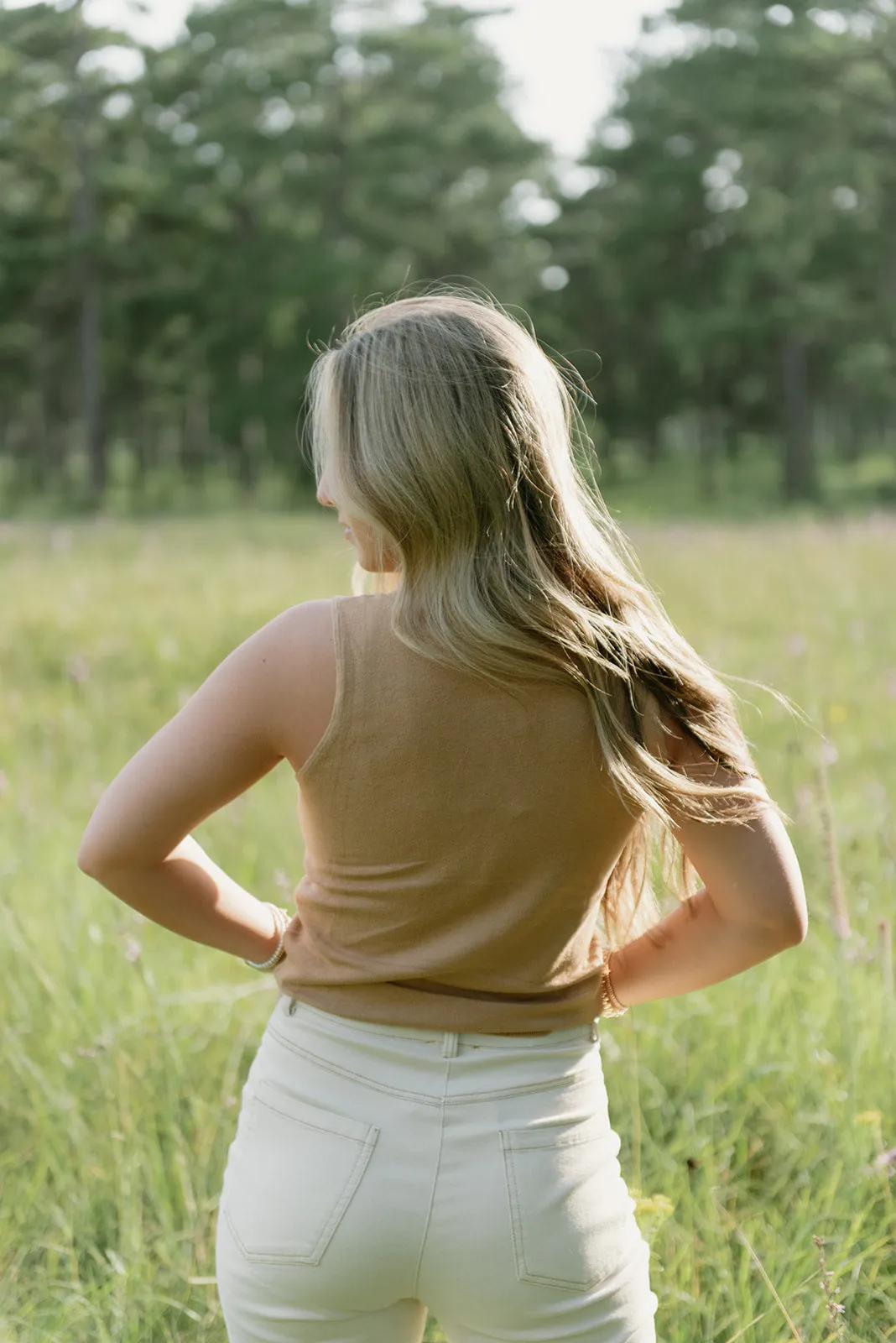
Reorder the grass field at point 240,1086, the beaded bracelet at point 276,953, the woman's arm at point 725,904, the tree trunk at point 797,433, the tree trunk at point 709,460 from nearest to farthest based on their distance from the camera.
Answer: the woman's arm at point 725,904 < the beaded bracelet at point 276,953 < the grass field at point 240,1086 < the tree trunk at point 797,433 < the tree trunk at point 709,460

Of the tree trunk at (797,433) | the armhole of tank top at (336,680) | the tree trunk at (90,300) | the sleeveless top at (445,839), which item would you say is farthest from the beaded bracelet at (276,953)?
the tree trunk at (797,433)

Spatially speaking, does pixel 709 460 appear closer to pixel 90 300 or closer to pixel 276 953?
pixel 90 300

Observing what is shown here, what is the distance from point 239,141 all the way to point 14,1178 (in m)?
30.1

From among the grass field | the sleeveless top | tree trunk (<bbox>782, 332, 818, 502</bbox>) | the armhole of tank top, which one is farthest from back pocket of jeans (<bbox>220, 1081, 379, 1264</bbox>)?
tree trunk (<bbox>782, 332, 818, 502</bbox>)

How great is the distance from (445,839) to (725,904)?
361 mm

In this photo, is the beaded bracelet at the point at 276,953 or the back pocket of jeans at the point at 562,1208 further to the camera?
the beaded bracelet at the point at 276,953

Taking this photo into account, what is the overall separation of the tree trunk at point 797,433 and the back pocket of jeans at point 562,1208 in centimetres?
3197

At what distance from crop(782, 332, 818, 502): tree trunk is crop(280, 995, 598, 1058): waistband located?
105 feet

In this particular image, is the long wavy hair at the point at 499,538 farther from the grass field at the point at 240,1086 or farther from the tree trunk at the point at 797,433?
the tree trunk at the point at 797,433

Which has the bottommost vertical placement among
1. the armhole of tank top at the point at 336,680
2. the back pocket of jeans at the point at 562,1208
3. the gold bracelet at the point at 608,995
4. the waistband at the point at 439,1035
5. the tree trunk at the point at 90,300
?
the back pocket of jeans at the point at 562,1208

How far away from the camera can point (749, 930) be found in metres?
1.41

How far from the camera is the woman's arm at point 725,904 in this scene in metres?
1.35

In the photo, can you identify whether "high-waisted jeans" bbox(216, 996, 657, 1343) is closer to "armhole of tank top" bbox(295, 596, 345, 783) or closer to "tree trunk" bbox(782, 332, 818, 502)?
"armhole of tank top" bbox(295, 596, 345, 783)

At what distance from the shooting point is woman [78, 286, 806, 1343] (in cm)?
122
